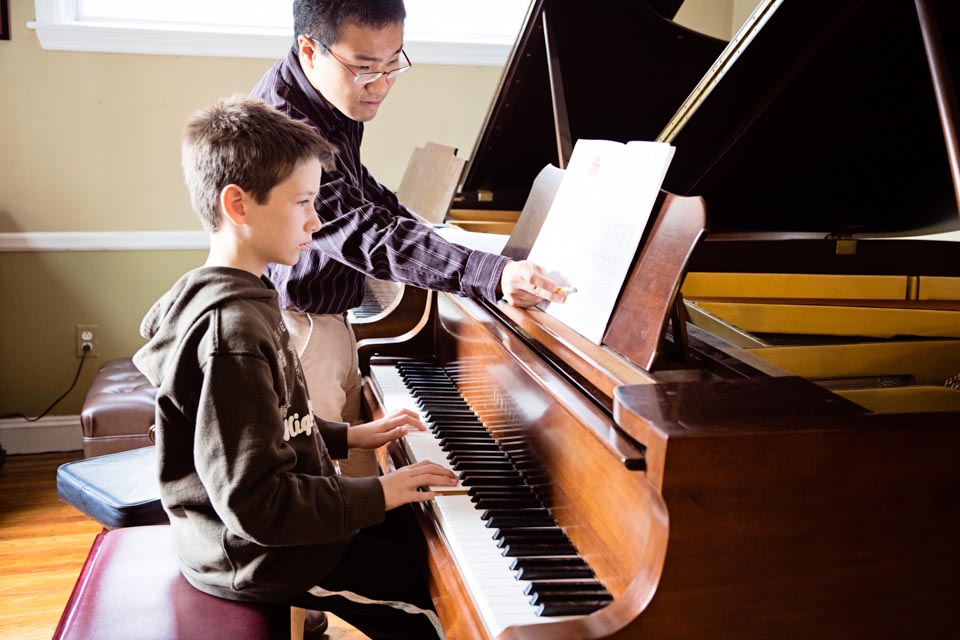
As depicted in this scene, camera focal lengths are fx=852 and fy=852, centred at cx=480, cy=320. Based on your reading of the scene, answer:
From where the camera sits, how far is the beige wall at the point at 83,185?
12.0 feet

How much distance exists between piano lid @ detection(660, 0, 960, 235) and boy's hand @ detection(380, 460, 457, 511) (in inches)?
37.4

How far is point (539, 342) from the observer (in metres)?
1.60


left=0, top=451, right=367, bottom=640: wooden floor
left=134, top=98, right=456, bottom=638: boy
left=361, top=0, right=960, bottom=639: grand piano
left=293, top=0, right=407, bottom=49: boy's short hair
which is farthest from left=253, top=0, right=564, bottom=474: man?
left=0, top=451, right=367, bottom=640: wooden floor

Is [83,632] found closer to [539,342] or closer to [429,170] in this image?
[539,342]

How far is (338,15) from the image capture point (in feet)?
5.91

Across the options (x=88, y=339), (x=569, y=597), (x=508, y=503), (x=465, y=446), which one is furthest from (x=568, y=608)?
(x=88, y=339)

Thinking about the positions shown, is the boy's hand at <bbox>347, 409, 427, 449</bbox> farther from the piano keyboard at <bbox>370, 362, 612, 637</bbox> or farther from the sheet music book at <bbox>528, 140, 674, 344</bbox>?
the sheet music book at <bbox>528, 140, 674, 344</bbox>

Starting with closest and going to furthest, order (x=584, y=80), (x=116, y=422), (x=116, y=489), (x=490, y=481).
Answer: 1. (x=490, y=481)
2. (x=116, y=489)
3. (x=584, y=80)
4. (x=116, y=422)

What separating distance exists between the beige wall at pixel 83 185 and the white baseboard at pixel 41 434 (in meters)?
0.06

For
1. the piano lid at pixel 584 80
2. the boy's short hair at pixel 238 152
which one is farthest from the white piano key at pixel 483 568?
the piano lid at pixel 584 80

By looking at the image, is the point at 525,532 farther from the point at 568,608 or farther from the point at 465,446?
the point at 465,446

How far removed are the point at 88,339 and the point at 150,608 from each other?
107 inches

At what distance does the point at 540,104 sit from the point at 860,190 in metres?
1.06

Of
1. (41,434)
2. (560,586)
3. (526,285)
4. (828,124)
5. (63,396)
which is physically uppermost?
(828,124)
